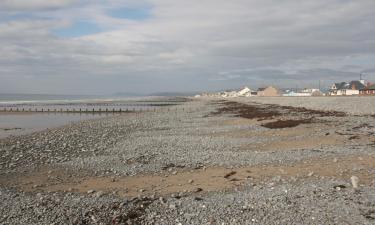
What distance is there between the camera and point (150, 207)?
8172mm

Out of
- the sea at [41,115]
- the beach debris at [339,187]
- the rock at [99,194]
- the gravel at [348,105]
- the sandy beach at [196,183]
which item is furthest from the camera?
the sea at [41,115]

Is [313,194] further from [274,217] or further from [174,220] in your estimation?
[174,220]

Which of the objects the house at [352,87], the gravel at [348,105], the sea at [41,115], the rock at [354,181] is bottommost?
the sea at [41,115]

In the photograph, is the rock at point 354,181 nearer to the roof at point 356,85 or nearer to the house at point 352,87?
the house at point 352,87

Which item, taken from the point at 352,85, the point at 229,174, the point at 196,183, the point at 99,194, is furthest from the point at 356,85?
the point at 99,194

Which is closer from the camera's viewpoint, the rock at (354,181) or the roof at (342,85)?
the rock at (354,181)

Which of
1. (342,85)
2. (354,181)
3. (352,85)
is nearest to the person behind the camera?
(354,181)

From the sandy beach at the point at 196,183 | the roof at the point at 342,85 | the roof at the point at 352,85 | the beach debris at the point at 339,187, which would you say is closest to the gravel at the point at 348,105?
the sandy beach at the point at 196,183

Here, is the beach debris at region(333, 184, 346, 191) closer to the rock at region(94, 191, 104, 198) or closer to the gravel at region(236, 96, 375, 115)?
the rock at region(94, 191, 104, 198)

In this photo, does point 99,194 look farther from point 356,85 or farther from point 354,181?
point 356,85

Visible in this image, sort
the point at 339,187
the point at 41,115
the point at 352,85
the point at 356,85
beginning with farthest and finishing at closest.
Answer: the point at 352,85 < the point at 356,85 < the point at 41,115 < the point at 339,187

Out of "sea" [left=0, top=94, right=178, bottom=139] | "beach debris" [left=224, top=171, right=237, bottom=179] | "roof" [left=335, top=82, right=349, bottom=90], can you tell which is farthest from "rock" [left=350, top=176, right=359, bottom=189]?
"roof" [left=335, top=82, right=349, bottom=90]

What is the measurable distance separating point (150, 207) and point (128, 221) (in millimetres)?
836

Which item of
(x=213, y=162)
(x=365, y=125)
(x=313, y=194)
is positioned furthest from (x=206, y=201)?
(x=365, y=125)
